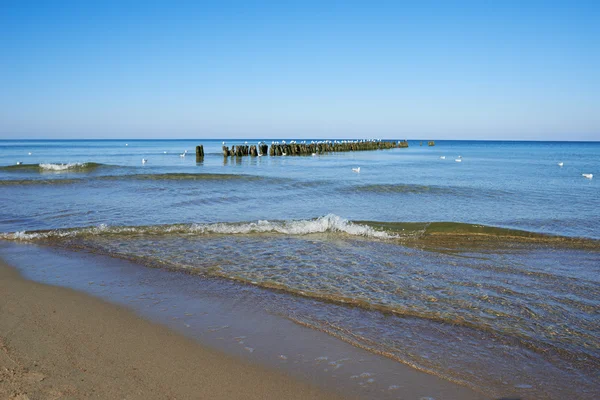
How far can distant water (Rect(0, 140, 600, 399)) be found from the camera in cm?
467

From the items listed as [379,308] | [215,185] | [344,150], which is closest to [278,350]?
[379,308]

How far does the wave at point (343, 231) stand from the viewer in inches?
416

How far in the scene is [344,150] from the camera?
7231 cm

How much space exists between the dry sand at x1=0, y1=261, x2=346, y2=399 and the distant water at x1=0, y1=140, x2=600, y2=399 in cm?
136

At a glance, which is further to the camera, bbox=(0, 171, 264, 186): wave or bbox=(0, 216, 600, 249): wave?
bbox=(0, 171, 264, 186): wave

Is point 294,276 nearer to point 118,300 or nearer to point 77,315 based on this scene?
point 118,300

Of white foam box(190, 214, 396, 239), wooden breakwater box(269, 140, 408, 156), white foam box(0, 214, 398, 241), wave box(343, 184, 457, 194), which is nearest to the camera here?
white foam box(0, 214, 398, 241)

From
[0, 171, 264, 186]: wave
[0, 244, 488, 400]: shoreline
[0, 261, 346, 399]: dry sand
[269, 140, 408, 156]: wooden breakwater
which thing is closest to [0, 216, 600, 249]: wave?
[0, 244, 488, 400]: shoreline

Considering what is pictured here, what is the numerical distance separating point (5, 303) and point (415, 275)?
20.1 ft

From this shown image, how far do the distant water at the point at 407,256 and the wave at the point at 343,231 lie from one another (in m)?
0.05

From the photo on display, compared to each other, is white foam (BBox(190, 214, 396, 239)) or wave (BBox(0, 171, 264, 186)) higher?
wave (BBox(0, 171, 264, 186))

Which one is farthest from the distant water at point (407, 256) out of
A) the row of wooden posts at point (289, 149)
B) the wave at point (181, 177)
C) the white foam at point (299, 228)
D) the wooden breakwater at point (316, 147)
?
the wooden breakwater at point (316, 147)

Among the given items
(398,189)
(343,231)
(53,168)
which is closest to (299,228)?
(343,231)

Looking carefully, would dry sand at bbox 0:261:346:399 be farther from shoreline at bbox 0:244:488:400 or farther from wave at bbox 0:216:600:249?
wave at bbox 0:216:600:249
